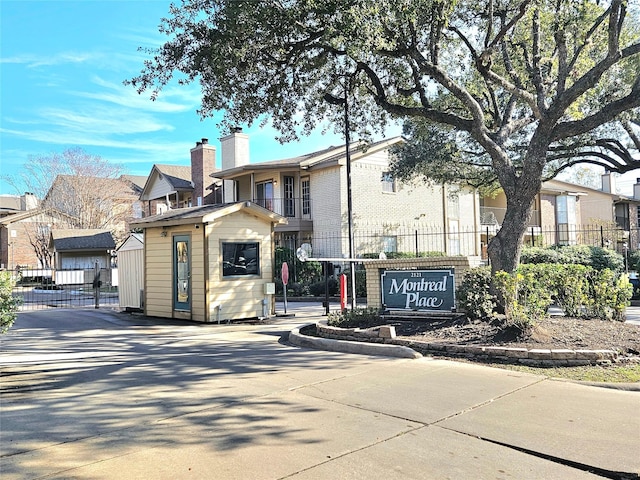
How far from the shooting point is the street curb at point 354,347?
27.6ft

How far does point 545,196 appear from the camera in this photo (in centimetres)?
3688

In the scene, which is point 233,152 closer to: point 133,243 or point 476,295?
point 133,243

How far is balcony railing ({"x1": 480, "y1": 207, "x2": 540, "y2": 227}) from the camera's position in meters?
34.7

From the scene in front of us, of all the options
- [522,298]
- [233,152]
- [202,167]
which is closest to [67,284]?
[202,167]

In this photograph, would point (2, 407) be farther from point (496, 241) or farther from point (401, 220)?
point (401, 220)

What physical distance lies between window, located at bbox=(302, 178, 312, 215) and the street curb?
17.6 metres

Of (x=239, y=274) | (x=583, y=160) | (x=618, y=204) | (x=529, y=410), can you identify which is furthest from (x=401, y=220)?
(x=618, y=204)

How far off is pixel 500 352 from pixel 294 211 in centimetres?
2075

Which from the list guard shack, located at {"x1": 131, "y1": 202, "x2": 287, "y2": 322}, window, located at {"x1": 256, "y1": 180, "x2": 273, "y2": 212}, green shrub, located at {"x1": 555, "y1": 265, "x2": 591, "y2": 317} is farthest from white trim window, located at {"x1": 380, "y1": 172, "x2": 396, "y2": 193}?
green shrub, located at {"x1": 555, "y1": 265, "x2": 591, "y2": 317}

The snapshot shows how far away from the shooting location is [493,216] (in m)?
34.9

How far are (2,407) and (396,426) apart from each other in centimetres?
457

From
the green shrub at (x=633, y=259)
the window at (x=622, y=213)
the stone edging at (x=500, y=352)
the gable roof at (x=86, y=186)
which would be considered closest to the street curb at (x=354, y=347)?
the stone edging at (x=500, y=352)

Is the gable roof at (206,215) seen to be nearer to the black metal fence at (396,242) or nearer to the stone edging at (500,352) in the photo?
the stone edging at (500,352)

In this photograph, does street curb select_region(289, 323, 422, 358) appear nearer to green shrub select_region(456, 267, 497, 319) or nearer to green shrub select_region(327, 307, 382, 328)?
green shrub select_region(327, 307, 382, 328)
